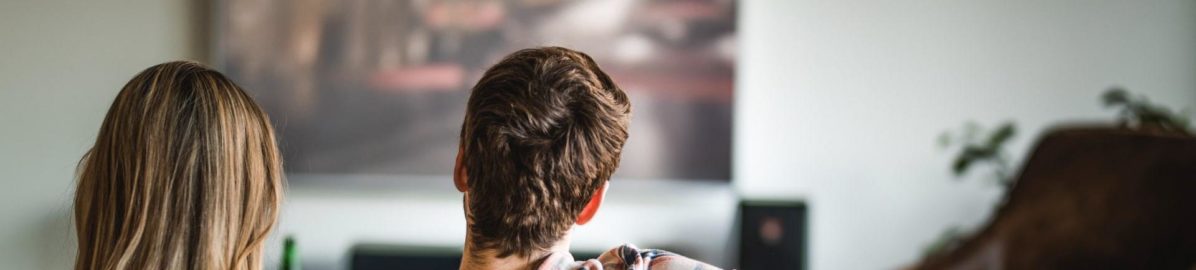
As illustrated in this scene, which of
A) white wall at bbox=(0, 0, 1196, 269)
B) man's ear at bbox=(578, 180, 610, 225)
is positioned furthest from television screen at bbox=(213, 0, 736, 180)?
man's ear at bbox=(578, 180, 610, 225)

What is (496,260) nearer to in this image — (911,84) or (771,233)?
(771,233)

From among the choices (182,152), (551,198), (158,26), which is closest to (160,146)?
(182,152)

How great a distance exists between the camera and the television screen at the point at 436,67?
3.49 metres

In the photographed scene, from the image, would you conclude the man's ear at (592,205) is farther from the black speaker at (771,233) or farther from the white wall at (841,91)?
the white wall at (841,91)

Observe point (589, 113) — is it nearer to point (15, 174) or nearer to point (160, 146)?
point (160, 146)

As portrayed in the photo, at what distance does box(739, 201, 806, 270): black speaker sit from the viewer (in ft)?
10.8

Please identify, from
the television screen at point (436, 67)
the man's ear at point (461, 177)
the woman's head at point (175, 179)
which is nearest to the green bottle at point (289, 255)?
the television screen at point (436, 67)

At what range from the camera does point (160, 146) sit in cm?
129

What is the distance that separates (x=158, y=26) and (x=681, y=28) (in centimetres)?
176

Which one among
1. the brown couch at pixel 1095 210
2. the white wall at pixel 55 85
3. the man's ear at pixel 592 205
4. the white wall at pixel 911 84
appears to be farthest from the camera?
the white wall at pixel 55 85

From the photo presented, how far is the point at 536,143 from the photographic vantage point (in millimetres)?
1268

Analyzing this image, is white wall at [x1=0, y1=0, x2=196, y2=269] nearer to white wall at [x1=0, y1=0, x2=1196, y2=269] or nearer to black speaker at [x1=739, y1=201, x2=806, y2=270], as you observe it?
white wall at [x1=0, y1=0, x2=1196, y2=269]

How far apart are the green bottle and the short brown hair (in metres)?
2.35

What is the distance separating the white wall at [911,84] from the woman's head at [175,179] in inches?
91.2
